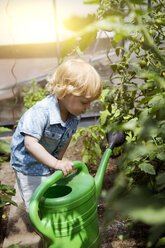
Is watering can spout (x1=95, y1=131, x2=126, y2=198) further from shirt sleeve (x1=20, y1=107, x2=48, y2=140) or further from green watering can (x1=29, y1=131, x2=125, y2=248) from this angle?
shirt sleeve (x1=20, y1=107, x2=48, y2=140)

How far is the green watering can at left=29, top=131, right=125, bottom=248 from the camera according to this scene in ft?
3.84

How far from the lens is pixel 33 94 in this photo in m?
3.05

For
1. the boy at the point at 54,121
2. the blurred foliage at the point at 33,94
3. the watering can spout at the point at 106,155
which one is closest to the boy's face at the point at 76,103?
the boy at the point at 54,121

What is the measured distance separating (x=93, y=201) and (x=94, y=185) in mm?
74

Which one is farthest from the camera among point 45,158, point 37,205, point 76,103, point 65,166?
point 76,103

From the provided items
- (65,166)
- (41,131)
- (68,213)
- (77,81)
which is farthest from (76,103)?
(68,213)

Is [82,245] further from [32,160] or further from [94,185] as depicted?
[32,160]

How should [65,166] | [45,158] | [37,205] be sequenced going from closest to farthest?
1. [37,205]
2. [65,166]
3. [45,158]

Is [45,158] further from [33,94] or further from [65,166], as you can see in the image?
[33,94]

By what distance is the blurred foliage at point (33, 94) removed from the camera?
2.90 m

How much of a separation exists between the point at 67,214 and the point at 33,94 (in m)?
2.00

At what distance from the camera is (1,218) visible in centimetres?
197

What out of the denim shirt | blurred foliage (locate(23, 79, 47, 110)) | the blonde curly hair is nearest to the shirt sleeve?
the denim shirt

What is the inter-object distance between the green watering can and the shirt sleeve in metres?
0.30
